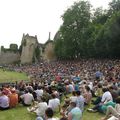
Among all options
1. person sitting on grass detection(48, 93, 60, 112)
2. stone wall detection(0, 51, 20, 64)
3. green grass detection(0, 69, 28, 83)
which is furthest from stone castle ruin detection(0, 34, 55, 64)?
person sitting on grass detection(48, 93, 60, 112)

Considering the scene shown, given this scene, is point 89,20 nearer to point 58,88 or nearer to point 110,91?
point 58,88

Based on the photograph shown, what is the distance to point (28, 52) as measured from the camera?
100812 mm

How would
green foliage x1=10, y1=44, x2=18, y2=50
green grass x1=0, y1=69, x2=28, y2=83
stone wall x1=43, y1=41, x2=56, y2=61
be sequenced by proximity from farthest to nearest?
1. green foliage x1=10, y1=44, x2=18, y2=50
2. stone wall x1=43, y1=41, x2=56, y2=61
3. green grass x1=0, y1=69, x2=28, y2=83

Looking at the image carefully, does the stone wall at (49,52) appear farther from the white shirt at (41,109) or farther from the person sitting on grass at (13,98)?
the white shirt at (41,109)

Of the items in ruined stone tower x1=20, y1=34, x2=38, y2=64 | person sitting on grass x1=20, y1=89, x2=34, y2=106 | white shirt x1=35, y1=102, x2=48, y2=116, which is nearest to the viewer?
white shirt x1=35, y1=102, x2=48, y2=116

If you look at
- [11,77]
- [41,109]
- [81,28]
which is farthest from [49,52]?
[41,109]

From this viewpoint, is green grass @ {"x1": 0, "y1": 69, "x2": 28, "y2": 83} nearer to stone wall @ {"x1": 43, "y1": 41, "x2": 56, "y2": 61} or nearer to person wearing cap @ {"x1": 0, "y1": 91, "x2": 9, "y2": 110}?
person wearing cap @ {"x1": 0, "y1": 91, "x2": 9, "y2": 110}

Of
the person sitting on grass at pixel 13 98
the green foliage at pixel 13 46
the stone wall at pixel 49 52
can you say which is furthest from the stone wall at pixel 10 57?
the person sitting on grass at pixel 13 98

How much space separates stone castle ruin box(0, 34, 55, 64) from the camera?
326 feet

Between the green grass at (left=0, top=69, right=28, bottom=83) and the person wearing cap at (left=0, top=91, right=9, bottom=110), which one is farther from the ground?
the person wearing cap at (left=0, top=91, right=9, bottom=110)

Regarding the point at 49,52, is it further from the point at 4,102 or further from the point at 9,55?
the point at 4,102

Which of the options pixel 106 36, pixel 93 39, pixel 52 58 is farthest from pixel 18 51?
pixel 106 36

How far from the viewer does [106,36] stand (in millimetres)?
61219

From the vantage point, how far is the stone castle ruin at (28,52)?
9950 cm
